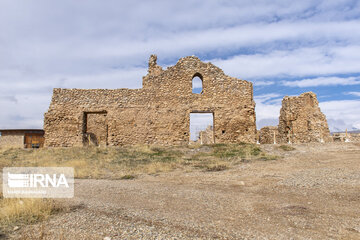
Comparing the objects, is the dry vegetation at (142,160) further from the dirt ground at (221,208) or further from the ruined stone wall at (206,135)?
the ruined stone wall at (206,135)

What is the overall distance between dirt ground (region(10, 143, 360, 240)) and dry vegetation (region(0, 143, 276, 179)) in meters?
1.39

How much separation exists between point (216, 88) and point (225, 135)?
117 inches

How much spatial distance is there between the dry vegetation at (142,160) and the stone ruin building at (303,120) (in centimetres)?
661

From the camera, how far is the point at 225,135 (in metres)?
16.0

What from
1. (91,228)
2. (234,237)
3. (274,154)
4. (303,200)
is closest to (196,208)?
(234,237)

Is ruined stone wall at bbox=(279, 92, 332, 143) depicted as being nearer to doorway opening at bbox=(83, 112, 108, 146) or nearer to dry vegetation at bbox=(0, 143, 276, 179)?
dry vegetation at bbox=(0, 143, 276, 179)

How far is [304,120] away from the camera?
17703mm

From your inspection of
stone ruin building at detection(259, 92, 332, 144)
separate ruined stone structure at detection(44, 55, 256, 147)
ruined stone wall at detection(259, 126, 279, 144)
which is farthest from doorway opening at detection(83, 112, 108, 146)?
stone ruin building at detection(259, 92, 332, 144)

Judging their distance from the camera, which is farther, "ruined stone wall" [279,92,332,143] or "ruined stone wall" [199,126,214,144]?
"ruined stone wall" [199,126,214,144]

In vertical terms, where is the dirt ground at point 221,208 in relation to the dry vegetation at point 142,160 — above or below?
below

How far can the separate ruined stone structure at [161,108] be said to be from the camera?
16.0 m

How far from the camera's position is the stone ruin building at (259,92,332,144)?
17.1 meters

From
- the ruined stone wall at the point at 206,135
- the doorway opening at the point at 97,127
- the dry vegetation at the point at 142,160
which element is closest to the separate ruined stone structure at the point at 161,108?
the dry vegetation at the point at 142,160

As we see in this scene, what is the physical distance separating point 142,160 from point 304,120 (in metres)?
12.0
